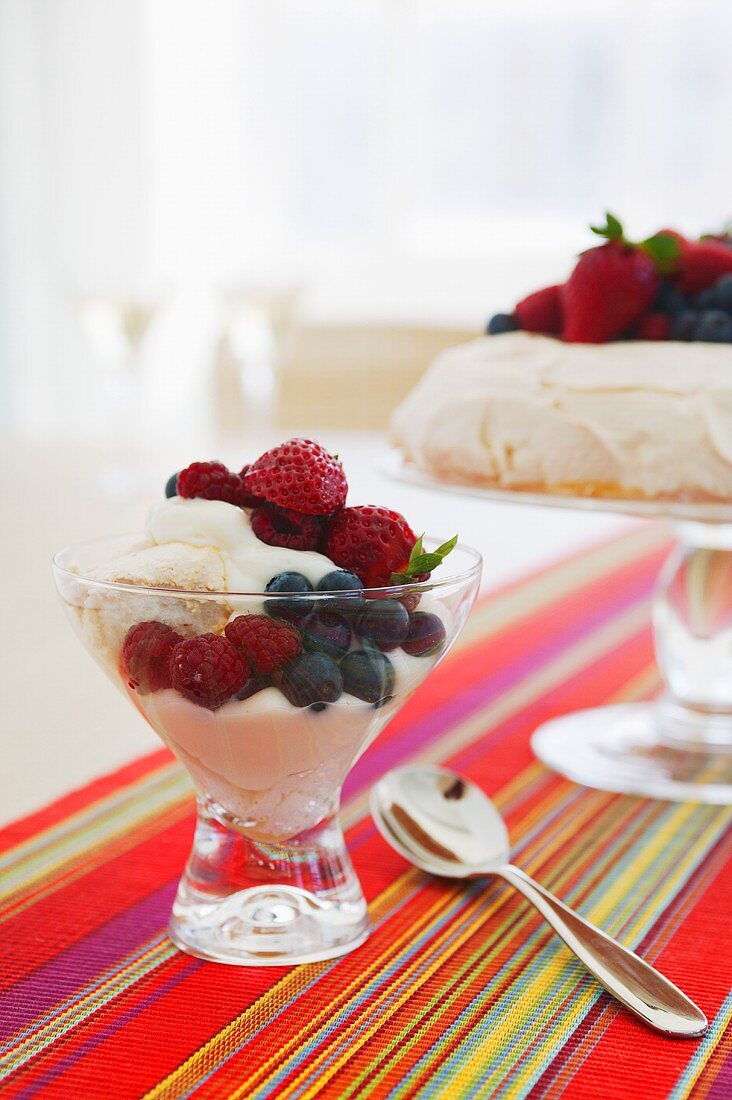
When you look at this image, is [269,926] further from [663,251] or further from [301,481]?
[663,251]

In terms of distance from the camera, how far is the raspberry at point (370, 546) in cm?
62

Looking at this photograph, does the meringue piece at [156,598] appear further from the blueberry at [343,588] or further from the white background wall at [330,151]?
the white background wall at [330,151]

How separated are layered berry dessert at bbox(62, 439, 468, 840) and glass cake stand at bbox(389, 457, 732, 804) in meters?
0.31

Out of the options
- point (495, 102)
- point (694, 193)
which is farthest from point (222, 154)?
point (694, 193)

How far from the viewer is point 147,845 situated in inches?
30.3

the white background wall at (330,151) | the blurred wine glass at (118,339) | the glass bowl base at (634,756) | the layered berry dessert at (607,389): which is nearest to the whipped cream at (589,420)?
the layered berry dessert at (607,389)

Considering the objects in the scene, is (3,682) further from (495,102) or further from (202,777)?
(495,102)

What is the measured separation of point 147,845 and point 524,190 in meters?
4.44

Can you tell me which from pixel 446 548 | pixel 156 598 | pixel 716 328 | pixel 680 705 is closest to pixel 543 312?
pixel 716 328

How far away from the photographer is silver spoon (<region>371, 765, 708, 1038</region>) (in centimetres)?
59

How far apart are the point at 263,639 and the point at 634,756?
19.3 inches

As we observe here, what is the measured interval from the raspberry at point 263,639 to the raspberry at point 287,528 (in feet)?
0.22

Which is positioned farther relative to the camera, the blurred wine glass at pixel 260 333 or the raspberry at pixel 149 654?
the blurred wine glass at pixel 260 333

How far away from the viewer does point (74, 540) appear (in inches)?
59.1
